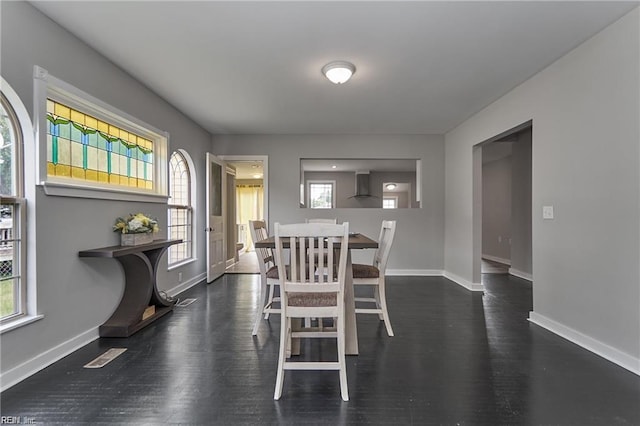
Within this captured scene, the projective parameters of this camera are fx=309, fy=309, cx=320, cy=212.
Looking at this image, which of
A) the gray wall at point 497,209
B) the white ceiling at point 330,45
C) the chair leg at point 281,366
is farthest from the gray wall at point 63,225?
the gray wall at point 497,209

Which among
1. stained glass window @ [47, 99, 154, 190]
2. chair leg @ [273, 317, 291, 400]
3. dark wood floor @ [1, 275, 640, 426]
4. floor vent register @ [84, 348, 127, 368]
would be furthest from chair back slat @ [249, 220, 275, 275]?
stained glass window @ [47, 99, 154, 190]

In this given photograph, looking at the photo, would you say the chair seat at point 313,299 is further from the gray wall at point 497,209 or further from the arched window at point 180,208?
the gray wall at point 497,209

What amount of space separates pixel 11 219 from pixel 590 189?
4.25m

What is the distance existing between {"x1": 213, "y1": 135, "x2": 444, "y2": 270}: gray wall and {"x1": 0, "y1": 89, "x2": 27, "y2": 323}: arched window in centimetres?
349

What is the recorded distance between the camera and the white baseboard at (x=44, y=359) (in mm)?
1913

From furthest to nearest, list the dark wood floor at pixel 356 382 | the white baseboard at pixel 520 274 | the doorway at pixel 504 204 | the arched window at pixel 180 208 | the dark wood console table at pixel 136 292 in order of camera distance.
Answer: the white baseboard at pixel 520 274 → the doorway at pixel 504 204 → the arched window at pixel 180 208 → the dark wood console table at pixel 136 292 → the dark wood floor at pixel 356 382

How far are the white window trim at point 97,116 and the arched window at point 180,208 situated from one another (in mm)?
448

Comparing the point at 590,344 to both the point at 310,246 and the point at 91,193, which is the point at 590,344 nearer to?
the point at 310,246

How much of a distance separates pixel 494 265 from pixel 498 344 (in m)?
4.30

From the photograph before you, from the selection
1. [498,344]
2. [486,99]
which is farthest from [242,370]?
[486,99]

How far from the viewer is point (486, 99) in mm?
3820

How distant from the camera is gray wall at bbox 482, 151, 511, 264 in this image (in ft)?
21.7

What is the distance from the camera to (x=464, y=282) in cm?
464

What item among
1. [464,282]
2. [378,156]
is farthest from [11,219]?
[464,282]
